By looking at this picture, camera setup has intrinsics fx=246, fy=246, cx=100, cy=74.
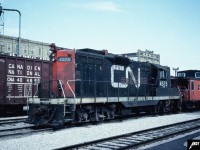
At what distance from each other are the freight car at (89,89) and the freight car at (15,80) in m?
3.81

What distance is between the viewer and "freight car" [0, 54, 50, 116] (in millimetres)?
15273

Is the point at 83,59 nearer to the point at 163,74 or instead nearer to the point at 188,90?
the point at 163,74

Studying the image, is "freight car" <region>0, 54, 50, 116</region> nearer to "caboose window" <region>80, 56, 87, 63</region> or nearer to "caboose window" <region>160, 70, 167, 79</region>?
"caboose window" <region>80, 56, 87, 63</region>

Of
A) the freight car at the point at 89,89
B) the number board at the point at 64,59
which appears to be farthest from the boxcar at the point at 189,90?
the number board at the point at 64,59

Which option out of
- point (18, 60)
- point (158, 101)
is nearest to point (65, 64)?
point (18, 60)

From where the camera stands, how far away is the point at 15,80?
15.9m

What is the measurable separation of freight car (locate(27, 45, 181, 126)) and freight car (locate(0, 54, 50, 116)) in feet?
12.5

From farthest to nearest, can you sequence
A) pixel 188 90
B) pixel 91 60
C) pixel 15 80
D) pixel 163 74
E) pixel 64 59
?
pixel 188 90, pixel 163 74, pixel 15 80, pixel 91 60, pixel 64 59

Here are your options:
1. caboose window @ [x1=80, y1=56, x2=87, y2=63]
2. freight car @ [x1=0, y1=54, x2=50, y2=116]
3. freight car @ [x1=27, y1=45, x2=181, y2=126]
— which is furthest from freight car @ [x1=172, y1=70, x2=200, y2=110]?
freight car @ [x1=0, y1=54, x2=50, y2=116]

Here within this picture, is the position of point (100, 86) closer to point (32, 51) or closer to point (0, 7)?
point (0, 7)

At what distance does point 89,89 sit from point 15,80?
606 centimetres

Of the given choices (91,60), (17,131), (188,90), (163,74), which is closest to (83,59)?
(91,60)

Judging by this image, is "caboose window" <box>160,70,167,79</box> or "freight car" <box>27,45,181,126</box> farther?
"caboose window" <box>160,70,167,79</box>

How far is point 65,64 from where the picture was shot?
11969 mm
